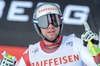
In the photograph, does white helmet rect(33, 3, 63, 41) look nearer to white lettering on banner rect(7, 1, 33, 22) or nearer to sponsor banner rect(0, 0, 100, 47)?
sponsor banner rect(0, 0, 100, 47)

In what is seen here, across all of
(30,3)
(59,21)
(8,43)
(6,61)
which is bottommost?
(8,43)

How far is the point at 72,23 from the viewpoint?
7.70 metres

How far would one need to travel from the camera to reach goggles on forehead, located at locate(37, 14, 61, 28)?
4257 mm

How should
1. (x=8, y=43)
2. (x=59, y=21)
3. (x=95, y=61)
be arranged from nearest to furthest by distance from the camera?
(x=95, y=61) → (x=59, y=21) → (x=8, y=43)

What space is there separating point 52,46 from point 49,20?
0.79 ft

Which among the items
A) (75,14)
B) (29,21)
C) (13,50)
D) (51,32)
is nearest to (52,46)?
(51,32)

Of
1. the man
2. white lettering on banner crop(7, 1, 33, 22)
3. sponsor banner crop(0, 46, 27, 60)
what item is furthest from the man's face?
white lettering on banner crop(7, 1, 33, 22)

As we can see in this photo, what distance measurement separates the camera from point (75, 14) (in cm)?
789

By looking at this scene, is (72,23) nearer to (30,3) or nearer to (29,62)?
(30,3)

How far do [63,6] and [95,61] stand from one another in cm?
381

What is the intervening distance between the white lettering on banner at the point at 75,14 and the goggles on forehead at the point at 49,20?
3350 millimetres

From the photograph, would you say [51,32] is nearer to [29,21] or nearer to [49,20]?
[49,20]

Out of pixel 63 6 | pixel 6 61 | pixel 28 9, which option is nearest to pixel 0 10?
pixel 28 9

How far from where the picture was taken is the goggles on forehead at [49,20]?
168 inches
